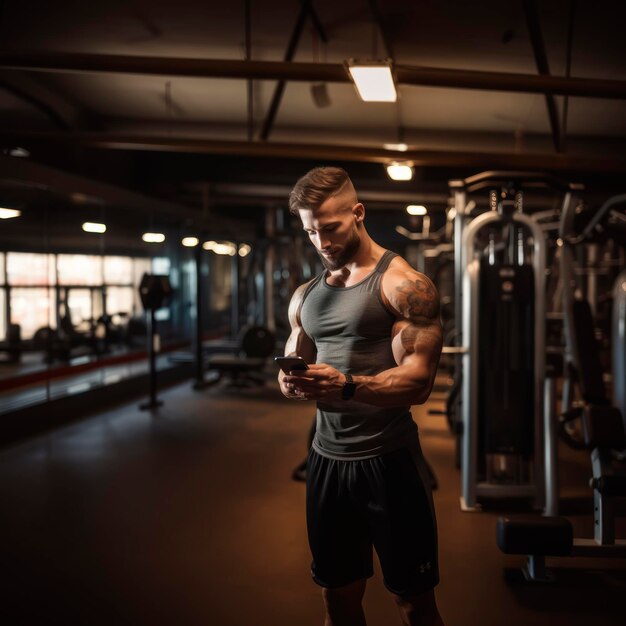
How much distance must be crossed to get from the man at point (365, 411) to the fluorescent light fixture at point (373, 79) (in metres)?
1.29

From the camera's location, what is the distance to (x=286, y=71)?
3107mm

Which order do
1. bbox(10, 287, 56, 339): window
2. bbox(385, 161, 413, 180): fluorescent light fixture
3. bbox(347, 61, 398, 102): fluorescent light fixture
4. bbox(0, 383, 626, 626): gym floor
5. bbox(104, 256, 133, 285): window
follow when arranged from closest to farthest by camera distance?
bbox(0, 383, 626, 626): gym floor, bbox(347, 61, 398, 102): fluorescent light fixture, bbox(385, 161, 413, 180): fluorescent light fixture, bbox(10, 287, 56, 339): window, bbox(104, 256, 133, 285): window

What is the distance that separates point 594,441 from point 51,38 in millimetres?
4064

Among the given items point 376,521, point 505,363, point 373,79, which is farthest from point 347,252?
point 505,363

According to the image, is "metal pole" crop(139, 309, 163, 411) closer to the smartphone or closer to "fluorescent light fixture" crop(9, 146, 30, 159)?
"fluorescent light fixture" crop(9, 146, 30, 159)

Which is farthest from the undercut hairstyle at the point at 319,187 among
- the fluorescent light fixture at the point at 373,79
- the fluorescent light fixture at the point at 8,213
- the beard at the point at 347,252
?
the fluorescent light fixture at the point at 8,213

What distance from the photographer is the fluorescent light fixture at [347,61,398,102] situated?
8.88ft

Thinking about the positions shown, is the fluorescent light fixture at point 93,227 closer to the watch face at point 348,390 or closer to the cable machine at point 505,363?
the cable machine at point 505,363

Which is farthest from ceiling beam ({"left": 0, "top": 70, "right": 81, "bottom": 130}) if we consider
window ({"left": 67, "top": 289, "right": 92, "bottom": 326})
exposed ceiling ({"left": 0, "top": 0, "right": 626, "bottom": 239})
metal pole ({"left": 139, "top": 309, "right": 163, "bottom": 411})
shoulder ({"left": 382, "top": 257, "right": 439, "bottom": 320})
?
shoulder ({"left": 382, "top": 257, "right": 439, "bottom": 320})

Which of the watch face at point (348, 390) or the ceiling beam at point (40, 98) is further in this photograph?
the ceiling beam at point (40, 98)

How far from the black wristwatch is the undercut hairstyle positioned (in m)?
0.41

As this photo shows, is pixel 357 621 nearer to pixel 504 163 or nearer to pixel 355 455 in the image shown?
pixel 355 455

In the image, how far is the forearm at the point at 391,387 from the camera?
1.48 meters

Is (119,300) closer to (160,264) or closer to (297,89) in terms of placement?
(160,264)
